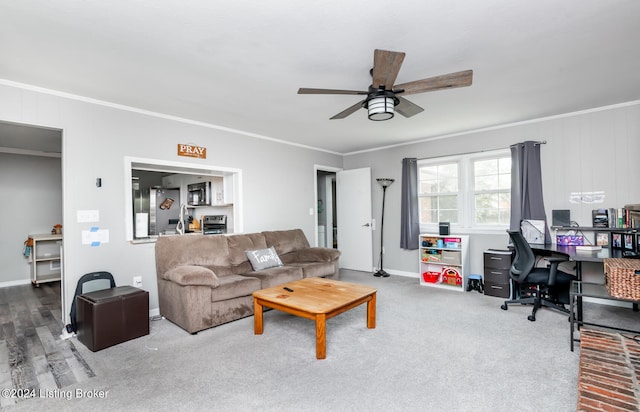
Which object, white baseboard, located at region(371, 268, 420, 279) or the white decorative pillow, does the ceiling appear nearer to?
the white decorative pillow

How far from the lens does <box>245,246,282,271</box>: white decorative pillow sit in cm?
426

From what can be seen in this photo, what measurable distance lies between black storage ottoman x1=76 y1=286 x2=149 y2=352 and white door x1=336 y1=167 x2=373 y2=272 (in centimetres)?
406

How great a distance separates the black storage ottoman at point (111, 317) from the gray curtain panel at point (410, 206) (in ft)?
13.6

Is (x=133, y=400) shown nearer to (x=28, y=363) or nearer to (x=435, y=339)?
(x=28, y=363)

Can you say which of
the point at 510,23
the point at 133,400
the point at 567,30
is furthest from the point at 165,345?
the point at 567,30

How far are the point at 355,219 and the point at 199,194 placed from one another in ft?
9.80

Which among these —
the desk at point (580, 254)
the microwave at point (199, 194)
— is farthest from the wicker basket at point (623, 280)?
the microwave at point (199, 194)

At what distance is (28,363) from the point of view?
2600mm

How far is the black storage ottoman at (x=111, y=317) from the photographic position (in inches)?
111

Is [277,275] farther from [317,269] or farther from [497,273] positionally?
[497,273]

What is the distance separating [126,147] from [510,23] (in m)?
3.84

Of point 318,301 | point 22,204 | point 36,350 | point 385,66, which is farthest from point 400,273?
point 22,204

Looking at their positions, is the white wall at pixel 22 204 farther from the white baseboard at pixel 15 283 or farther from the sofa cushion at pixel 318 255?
the sofa cushion at pixel 318 255

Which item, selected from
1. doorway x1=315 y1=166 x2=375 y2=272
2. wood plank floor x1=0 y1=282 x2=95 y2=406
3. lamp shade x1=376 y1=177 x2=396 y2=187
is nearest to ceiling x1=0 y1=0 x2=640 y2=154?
lamp shade x1=376 y1=177 x2=396 y2=187
